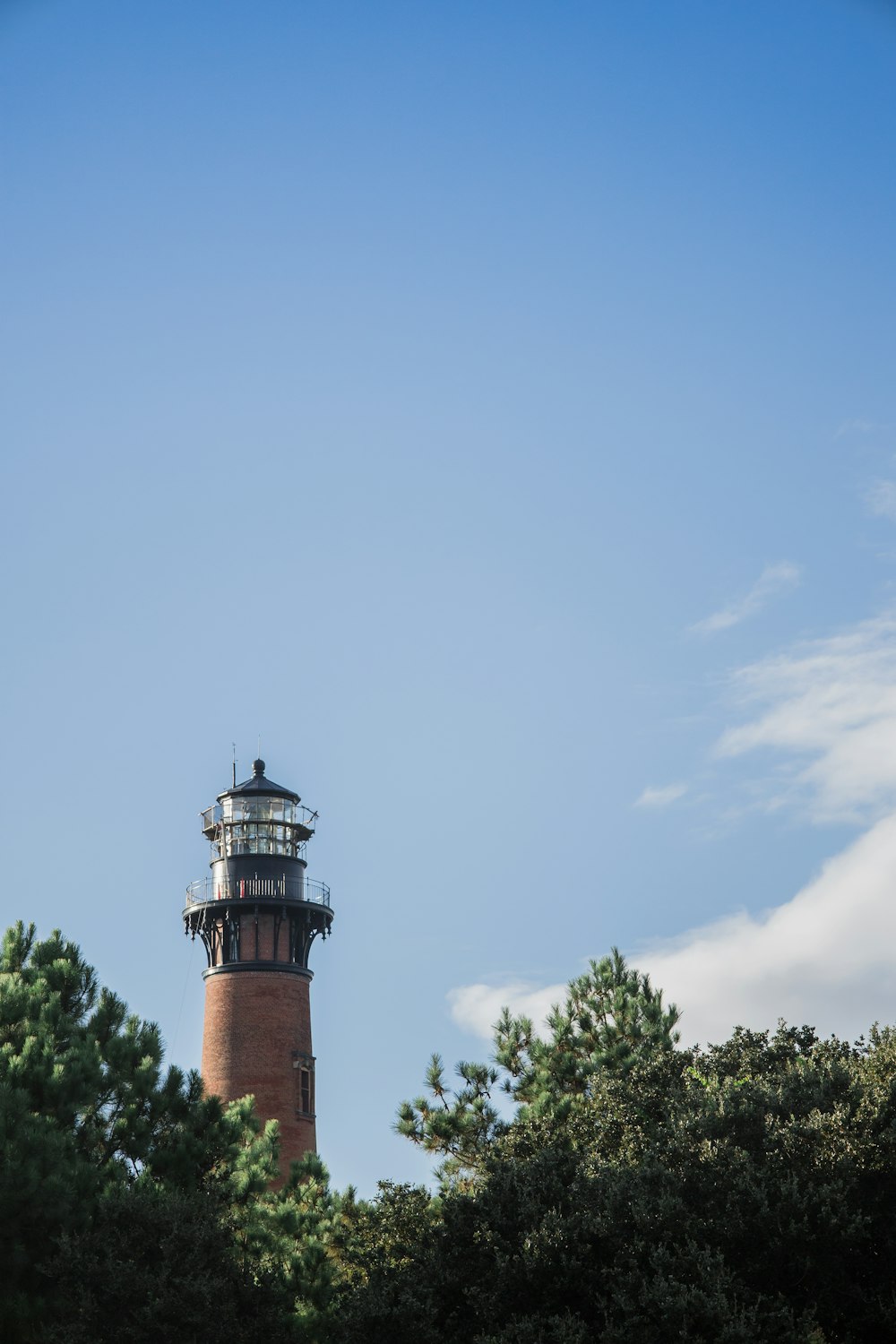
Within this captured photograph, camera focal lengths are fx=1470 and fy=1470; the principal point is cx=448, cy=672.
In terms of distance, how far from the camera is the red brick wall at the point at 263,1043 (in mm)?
40312

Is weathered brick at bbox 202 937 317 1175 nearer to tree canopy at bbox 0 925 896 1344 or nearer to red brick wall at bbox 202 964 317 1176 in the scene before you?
red brick wall at bbox 202 964 317 1176

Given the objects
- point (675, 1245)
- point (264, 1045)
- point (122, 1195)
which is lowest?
point (675, 1245)

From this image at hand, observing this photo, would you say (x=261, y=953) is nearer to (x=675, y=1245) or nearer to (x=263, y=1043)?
(x=263, y=1043)

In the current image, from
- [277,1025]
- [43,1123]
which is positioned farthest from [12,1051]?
[277,1025]

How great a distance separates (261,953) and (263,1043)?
2.56 m

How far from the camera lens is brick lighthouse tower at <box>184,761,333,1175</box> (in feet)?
133

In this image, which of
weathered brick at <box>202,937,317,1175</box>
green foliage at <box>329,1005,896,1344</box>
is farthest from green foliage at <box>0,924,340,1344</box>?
weathered brick at <box>202,937,317,1175</box>

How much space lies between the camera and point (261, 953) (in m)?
42.0

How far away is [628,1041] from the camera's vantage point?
31.5 m

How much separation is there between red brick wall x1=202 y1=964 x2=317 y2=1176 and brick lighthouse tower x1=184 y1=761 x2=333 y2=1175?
25 millimetres

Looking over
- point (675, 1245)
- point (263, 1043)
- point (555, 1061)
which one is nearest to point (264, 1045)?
point (263, 1043)

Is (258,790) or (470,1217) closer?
(470,1217)

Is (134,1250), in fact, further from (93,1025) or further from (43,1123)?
(93,1025)

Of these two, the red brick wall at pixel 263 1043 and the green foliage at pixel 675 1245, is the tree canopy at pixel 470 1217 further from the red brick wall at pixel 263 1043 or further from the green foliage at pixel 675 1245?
the red brick wall at pixel 263 1043
